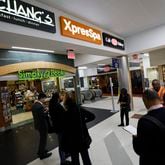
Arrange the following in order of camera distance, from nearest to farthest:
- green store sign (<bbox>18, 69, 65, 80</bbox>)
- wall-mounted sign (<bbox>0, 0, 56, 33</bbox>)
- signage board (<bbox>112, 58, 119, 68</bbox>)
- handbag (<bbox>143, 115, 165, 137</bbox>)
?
handbag (<bbox>143, 115, 165, 137</bbox>)
wall-mounted sign (<bbox>0, 0, 56, 33</bbox>)
green store sign (<bbox>18, 69, 65, 80</bbox>)
signage board (<bbox>112, 58, 119, 68</bbox>)

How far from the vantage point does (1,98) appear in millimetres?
7316

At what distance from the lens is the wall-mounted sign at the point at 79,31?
380 cm

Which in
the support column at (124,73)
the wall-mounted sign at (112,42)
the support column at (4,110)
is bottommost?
the support column at (4,110)

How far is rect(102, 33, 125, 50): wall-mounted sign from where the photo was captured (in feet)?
18.4

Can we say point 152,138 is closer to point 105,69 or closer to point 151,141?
point 151,141

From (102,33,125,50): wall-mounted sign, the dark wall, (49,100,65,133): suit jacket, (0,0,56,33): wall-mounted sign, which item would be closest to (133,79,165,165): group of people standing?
(49,100,65,133): suit jacket

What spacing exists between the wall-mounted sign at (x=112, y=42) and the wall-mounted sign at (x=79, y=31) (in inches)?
17.0

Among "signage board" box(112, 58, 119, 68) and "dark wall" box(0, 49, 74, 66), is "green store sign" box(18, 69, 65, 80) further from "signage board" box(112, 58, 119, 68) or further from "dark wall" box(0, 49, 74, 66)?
"signage board" box(112, 58, 119, 68)

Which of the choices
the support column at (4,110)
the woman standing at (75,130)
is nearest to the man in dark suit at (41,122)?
the woman standing at (75,130)

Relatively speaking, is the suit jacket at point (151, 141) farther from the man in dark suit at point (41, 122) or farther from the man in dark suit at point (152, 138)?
the man in dark suit at point (41, 122)

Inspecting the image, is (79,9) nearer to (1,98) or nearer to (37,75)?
(37,75)

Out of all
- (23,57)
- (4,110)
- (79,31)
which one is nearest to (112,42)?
(79,31)

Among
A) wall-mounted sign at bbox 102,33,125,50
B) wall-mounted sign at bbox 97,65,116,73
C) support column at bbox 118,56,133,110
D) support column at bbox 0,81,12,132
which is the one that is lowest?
support column at bbox 0,81,12,132

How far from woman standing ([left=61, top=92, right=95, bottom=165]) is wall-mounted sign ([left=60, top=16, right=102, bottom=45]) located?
6.06 ft
